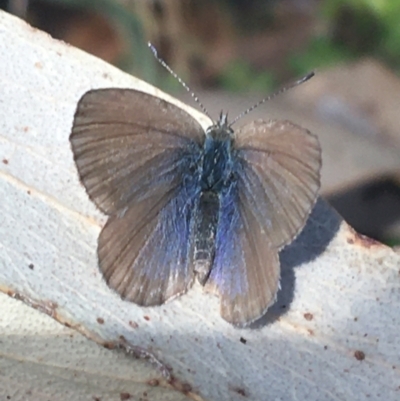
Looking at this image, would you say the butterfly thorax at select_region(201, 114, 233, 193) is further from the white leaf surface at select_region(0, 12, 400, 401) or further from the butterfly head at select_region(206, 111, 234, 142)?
the white leaf surface at select_region(0, 12, 400, 401)

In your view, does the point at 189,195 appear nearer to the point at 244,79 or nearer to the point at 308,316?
the point at 308,316

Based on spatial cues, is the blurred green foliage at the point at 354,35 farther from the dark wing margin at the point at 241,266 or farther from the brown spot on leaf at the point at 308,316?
the brown spot on leaf at the point at 308,316

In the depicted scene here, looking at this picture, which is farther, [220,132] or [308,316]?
[220,132]

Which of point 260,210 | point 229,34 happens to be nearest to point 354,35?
point 229,34

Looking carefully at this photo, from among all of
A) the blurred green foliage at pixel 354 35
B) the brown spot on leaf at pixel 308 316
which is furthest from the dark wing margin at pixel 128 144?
the blurred green foliage at pixel 354 35

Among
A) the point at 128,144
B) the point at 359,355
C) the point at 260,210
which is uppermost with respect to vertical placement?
the point at 128,144

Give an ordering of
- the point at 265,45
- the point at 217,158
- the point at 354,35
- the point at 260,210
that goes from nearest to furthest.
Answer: the point at 260,210 < the point at 217,158 < the point at 354,35 < the point at 265,45
